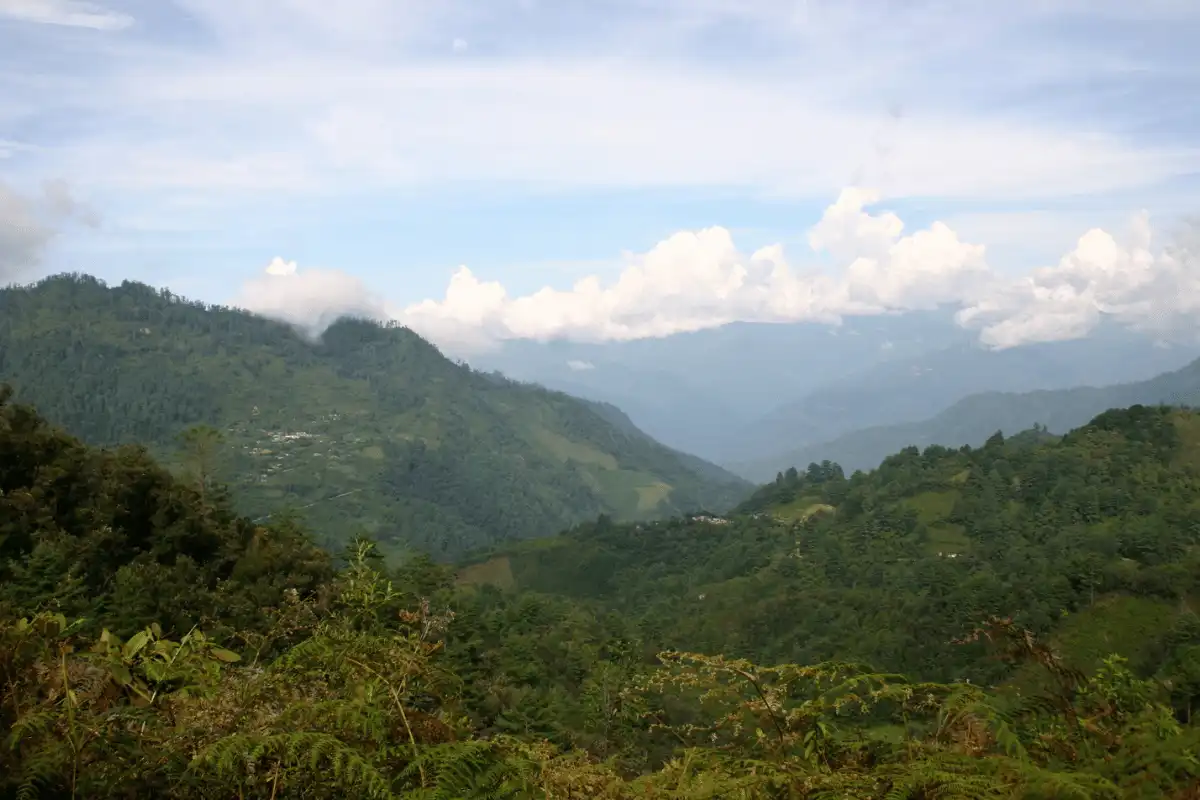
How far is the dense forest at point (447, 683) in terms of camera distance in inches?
121

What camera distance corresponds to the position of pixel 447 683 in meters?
4.38

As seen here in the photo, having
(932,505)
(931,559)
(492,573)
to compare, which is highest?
(932,505)

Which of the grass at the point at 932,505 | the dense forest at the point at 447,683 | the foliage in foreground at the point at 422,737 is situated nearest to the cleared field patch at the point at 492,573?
the dense forest at the point at 447,683

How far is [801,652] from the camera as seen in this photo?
7350cm

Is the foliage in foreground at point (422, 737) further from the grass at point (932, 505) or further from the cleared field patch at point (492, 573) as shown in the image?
the cleared field patch at point (492, 573)

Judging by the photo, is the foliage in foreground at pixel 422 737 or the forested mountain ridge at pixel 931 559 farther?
the forested mountain ridge at pixel 931 559

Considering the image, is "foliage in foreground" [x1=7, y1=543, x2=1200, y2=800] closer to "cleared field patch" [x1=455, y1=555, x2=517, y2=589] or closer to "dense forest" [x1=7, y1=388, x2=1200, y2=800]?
"dense forest" [x1=7, y1=388, x2=1200, y2=800]

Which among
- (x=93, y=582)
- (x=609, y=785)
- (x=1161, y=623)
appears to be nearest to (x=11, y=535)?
(x=93, y=582)

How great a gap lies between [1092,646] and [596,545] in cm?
9096

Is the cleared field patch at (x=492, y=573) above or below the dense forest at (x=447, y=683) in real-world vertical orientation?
below

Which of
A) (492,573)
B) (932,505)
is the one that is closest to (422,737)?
(932,505)

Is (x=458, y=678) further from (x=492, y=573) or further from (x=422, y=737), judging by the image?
(x=492, y=573)

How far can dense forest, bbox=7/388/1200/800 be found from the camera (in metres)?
3.08

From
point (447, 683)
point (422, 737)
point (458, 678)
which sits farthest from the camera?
point (447, 683)
